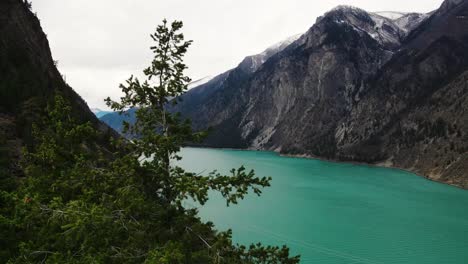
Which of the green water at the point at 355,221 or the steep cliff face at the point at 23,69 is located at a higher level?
the steep cliff face at the point at 23,69

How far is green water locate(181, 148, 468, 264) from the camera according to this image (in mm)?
47906

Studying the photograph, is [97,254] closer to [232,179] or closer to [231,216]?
[232,179]

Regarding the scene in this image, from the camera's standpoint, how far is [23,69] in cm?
5456

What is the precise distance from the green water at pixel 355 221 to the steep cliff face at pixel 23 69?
27.8 m

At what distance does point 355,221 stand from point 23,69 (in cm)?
5288

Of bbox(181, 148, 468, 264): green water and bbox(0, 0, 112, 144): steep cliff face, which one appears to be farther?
bbox(181, 148, 468, 264): green water

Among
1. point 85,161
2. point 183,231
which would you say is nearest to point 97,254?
point 183,231

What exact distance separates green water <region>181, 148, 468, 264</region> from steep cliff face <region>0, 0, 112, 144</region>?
2778 cm

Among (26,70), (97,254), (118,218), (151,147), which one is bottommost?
(97,254)

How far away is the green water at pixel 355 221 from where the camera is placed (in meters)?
47.9

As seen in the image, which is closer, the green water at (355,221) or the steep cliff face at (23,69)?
the steep cliff face at (23,69)

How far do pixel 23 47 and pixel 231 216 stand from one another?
1573 inches

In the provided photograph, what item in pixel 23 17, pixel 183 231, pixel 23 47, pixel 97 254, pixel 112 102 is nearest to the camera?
pixel 97 254

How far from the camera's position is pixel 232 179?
13.6 meters
